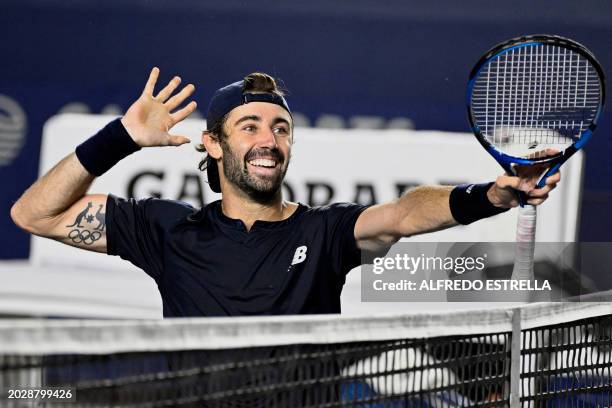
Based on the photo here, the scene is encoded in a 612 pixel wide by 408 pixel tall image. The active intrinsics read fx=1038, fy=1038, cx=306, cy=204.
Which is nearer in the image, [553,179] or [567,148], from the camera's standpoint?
[553,179]

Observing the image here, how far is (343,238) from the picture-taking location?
2.55 meters

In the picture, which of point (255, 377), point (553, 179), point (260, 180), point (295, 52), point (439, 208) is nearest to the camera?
point (255, 377)

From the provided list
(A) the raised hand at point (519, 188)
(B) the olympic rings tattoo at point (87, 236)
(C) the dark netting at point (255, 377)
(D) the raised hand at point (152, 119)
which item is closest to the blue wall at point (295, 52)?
(D) the raised hand at point (152, 119)

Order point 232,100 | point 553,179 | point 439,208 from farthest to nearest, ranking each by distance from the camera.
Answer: point 232,100
point 439,208
point 553,179

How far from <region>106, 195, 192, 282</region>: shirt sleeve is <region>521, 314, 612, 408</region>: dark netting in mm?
933

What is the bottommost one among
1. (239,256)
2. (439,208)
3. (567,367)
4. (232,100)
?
(567,367)

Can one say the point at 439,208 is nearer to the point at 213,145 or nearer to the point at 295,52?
the point at 213,145

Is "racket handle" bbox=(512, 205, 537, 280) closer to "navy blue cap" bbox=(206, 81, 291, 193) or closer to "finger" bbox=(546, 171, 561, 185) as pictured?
"finger" bbox=(546, 171, 561, 185)

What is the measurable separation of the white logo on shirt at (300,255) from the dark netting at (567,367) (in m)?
0.56

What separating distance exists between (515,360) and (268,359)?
0.69 metres

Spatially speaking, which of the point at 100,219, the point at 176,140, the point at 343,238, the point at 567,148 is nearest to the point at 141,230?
the point at 100,219

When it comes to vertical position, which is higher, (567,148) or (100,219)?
(567,148)

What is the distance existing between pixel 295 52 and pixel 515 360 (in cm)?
283

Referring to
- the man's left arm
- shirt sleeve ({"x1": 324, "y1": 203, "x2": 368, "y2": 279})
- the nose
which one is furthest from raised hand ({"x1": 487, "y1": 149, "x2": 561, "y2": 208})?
the nose
